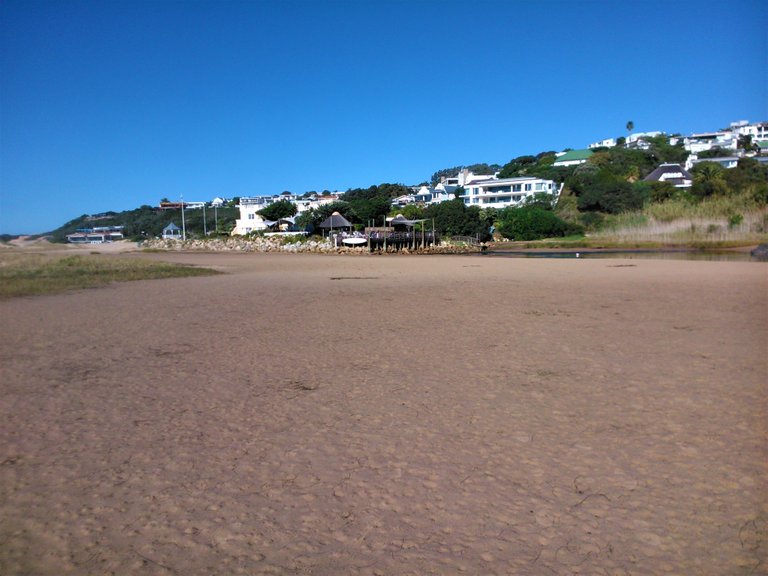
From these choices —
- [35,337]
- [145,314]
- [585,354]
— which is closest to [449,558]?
[585,354]

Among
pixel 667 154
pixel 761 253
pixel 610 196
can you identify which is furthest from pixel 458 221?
pixel 667 154

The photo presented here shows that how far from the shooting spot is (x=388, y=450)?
3.91 m

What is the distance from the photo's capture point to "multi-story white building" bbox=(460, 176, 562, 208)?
237ft

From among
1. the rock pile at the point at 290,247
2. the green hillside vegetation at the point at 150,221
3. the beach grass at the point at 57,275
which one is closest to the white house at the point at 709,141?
the rock pile at the point at 290,247

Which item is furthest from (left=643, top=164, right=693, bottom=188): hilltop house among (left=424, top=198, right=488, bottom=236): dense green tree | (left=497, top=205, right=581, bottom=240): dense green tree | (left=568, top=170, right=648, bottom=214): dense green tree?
(left=424, top=198, right=488, bottom=236): dense green tree

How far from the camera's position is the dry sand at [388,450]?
267 cm

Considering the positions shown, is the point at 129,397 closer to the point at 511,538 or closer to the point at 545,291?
the point at 511,538

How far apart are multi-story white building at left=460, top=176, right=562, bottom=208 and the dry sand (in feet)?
220

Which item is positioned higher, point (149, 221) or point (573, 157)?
point (573, 157)

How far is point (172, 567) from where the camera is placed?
2.54 meters

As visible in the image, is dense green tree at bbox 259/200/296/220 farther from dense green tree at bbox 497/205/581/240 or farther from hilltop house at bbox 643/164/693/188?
hilltop house at bbox 643/164/693/188

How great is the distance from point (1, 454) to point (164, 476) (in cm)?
138

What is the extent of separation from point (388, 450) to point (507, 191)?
74.8 meters

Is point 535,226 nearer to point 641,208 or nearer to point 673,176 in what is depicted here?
point 641,208
